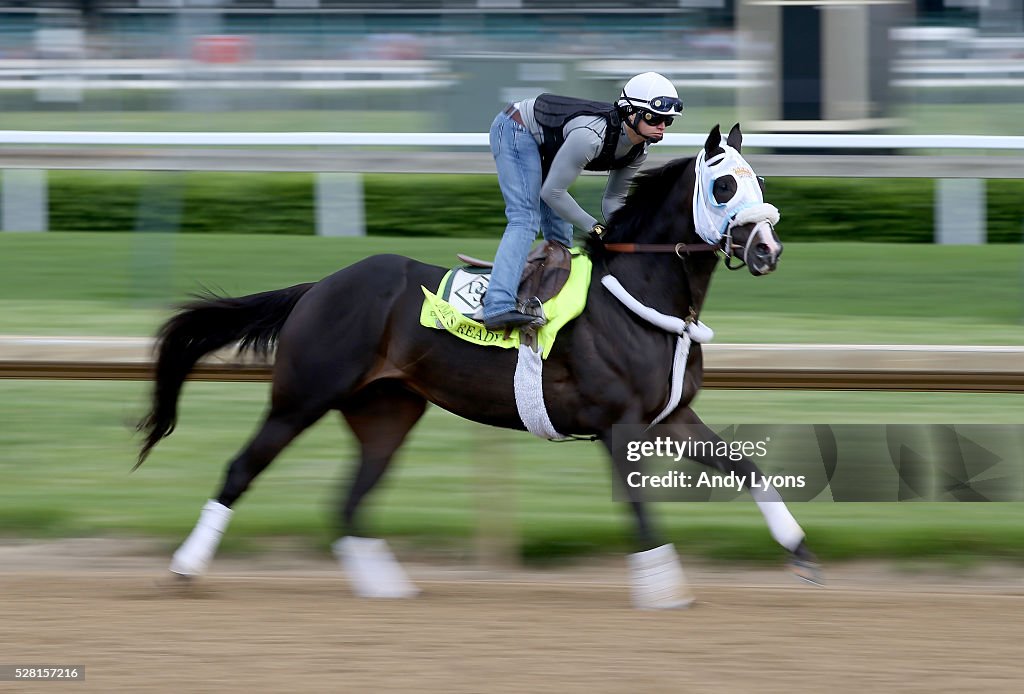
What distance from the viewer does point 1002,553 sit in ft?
18.3

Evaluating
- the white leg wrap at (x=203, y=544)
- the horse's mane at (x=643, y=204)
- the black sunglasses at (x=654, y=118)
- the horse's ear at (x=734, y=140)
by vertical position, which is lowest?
the white leg wrap at (x=203, y=544)

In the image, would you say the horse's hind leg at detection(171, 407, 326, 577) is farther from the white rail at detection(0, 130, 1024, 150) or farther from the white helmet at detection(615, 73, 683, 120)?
the white rail at detection(0, 130, 1024, 150)

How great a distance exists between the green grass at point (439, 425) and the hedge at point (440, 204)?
15.3 inches

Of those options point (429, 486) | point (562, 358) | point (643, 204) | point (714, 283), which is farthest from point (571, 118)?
point (714, 283)

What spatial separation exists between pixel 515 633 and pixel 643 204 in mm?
1601

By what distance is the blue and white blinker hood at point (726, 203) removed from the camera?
15.5 feet

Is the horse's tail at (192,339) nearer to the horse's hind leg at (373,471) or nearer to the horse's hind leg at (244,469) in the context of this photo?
the horse's hind leg at (244,469)

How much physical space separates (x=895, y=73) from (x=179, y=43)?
5.63 meters

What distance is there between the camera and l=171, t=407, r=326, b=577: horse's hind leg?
Answer: 16.6ft

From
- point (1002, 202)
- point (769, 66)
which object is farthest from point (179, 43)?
point (1002, 202)

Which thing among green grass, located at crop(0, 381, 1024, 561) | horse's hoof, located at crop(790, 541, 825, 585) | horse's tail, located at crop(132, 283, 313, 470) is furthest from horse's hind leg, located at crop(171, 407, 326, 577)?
horse's hoof, located at crop(790, 541, 825, 585)

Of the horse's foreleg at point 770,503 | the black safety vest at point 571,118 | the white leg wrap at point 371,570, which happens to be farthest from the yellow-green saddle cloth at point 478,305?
the white leg wrap at point 371,570

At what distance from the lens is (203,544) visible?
5.04 metres

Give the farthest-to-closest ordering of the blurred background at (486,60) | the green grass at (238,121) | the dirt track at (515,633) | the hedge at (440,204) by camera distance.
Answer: the hedge at (440,204) → the blurred background at (486,60) → the green grass at (238,121) → the dirt track at (515,633)
